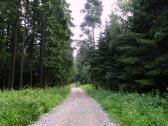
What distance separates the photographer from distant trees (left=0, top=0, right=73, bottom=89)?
103ft

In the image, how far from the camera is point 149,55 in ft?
77.7

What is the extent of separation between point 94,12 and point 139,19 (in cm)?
3914

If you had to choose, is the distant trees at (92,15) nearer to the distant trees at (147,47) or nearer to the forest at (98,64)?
the forest at (98,64)

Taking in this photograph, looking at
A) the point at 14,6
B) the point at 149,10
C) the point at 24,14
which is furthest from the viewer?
the point at 24,14

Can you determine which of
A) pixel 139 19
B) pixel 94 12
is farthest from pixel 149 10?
pixel 94 12

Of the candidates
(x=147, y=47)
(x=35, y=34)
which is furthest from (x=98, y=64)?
(x=147, y=47)

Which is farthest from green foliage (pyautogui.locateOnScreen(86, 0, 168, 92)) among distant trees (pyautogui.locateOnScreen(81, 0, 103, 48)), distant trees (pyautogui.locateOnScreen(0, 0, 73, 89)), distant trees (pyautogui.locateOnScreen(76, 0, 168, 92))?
distant trees (pyautogui.locateOnScreen(81, 0, 103, 48))

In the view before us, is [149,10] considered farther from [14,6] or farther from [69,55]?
[69,55]

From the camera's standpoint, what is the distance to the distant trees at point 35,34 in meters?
31.5

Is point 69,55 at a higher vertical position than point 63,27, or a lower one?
lower

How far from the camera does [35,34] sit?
42.3 metres

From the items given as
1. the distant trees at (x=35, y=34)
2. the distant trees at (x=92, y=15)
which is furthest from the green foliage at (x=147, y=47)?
the distant trees at (x=92, y=15)

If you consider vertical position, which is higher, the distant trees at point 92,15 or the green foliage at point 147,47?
the distant trees at point 92,15

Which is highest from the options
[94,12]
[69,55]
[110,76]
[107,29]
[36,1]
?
[94,12]
